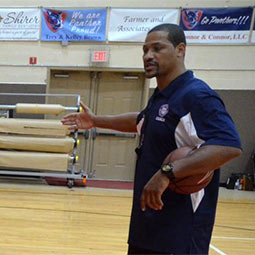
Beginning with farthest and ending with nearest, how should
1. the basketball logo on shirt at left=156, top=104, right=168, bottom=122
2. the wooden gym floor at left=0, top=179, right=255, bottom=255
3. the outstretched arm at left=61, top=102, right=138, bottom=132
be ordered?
the wooden gym floor at left=0, top=179, right=255, bottom=255 < the outstretched arm at left=61, top=102, right=138, bottom=132 < the basketball logo on shirt at left=156, top=104, right=168, bottom=122

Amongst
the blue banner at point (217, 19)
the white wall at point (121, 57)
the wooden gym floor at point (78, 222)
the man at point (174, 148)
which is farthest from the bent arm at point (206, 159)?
the blue banner at point (217, 19)

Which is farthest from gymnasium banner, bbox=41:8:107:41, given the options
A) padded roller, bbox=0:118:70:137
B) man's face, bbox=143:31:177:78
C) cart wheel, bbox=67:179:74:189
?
man's face, bbox=143:31:177:78

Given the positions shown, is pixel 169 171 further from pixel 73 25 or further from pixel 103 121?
pixel 73 25

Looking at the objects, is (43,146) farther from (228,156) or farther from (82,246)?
(228,156)

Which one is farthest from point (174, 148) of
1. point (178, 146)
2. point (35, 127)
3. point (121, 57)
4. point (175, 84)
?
point (121, 57)

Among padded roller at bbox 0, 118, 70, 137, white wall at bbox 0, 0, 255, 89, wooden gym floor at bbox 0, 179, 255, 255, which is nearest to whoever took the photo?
wooden gym floor at bbox 0, 179, 255, 255

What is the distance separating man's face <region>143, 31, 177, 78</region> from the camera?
3.71 feet

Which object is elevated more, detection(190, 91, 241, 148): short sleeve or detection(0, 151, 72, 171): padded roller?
detection(190, 91, 241, 148): short sleeve

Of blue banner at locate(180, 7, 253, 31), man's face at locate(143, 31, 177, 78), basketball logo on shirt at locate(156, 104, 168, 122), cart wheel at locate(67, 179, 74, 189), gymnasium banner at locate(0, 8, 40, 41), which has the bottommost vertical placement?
cart wheel at locate(67, 179, 74, 189)

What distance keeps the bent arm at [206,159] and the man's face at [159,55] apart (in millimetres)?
364

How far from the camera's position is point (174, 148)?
111 cm

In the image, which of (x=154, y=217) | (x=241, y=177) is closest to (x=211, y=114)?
(x=154, y=217)

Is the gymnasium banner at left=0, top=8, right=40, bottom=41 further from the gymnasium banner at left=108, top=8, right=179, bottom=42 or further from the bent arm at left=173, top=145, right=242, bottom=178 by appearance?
the bent arm at left=173, top=145, right=242, bottom=178

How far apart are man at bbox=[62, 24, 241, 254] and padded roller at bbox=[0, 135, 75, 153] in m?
4.49
